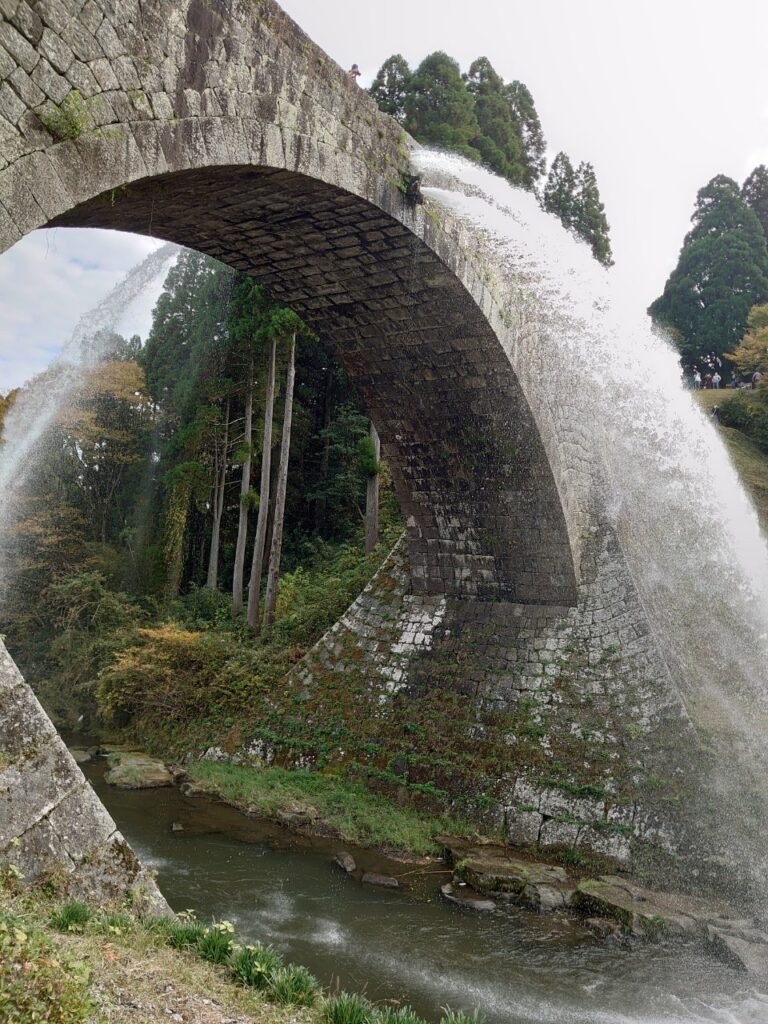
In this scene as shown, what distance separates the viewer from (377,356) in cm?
899

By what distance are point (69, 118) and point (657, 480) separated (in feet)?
28.6

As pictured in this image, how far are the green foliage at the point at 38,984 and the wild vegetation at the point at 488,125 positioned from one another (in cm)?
1447

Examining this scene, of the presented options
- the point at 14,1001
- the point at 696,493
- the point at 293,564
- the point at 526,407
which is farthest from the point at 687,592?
the point at 293,564

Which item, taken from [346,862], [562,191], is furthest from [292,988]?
[562,191]

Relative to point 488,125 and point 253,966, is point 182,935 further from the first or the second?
point 488,125

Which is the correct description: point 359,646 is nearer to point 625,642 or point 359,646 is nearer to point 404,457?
point 404,457

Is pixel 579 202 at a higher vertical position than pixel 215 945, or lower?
higher

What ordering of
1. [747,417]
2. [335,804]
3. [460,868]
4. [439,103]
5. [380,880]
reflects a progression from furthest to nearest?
[747,417]
[439,103]
[335,804]
[460,868]
[380,880]

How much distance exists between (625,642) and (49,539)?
12.7 meters

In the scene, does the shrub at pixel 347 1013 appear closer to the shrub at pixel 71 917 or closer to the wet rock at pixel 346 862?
the shrub at pixel 71 917

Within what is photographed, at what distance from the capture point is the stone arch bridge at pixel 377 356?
3941 mm

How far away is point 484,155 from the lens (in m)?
19.0

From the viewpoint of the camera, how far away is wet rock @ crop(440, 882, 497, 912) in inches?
289

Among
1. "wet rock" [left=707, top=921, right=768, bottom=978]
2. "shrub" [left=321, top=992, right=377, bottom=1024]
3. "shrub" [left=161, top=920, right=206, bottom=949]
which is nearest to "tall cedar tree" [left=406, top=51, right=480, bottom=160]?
"wet rock" [left=707, top=921, right=768, bottom=978]
